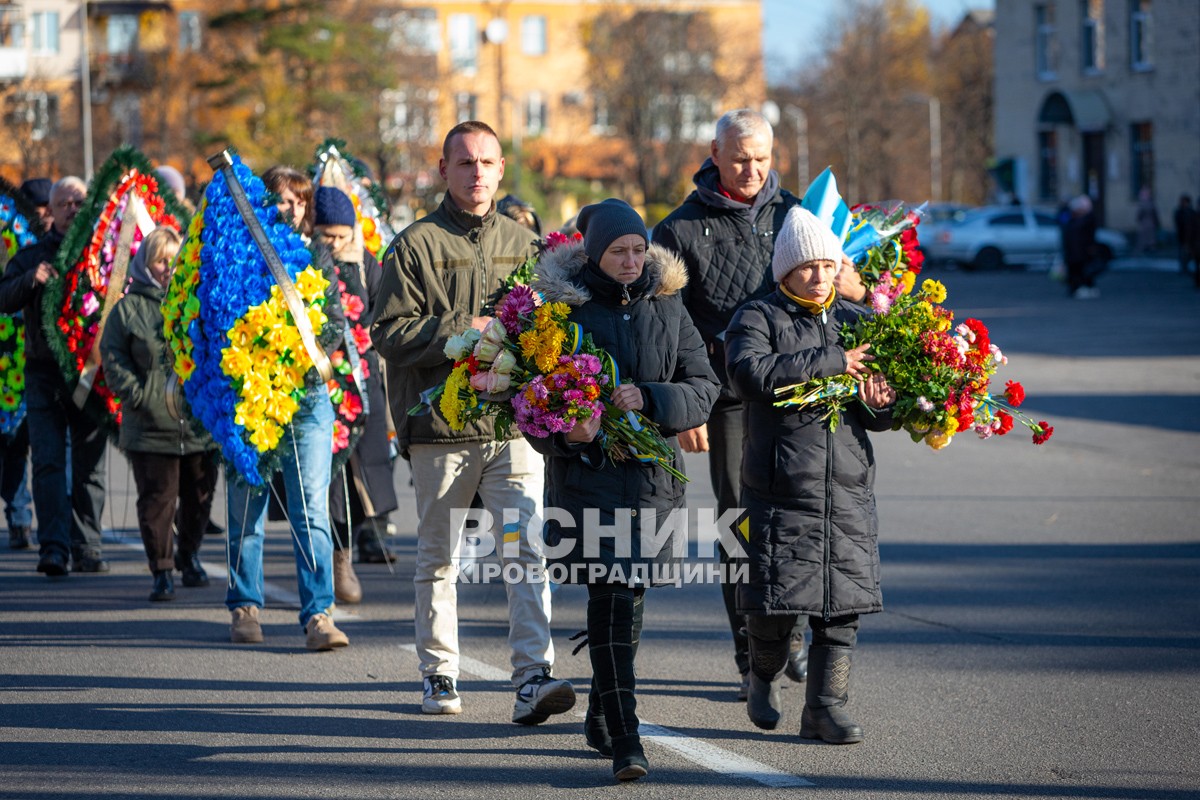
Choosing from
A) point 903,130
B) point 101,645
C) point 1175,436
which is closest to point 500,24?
point 1175,436

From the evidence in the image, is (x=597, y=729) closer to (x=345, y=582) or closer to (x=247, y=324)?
(x=247, y=324)

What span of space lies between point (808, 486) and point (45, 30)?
241 ft

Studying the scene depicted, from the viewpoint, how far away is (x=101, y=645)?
7.54 meters

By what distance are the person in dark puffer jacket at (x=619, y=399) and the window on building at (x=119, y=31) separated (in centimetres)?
6631

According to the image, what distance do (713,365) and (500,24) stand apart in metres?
25.7

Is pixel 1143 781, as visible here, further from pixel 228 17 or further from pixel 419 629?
pixel 228 17

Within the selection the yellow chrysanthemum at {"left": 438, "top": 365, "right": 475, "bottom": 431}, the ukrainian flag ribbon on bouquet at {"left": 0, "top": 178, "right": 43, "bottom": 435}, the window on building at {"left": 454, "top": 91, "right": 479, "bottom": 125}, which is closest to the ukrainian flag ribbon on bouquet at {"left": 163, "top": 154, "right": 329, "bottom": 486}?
the yellow chrysanthemum at {"left": 438, "top": 365, "right": 475, "bottom": 431}

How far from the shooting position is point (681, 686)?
6.67m

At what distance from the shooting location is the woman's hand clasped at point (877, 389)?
18.9 feet

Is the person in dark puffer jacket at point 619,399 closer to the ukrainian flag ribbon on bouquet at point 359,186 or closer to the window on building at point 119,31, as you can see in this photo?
the ukrainian flag ribbon on bouquet at point 359,186

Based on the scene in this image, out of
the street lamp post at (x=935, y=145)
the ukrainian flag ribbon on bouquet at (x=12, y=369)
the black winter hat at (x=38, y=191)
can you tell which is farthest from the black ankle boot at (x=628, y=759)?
the street lamp post at (x=935, y=145)

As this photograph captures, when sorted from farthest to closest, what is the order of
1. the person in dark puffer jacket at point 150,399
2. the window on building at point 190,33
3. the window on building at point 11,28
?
the window on building at point 190,33
the window on building at point 11,28
the person in dark puffer jacket at point 150,399

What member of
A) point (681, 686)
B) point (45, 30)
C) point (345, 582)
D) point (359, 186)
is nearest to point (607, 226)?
point (681, 686)

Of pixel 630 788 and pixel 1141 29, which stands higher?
pixel 1141 29
